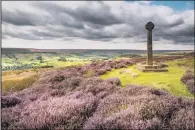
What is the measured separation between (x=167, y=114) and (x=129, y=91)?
3075 mm

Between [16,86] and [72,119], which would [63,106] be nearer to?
[72,119]

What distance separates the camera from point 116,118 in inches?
220

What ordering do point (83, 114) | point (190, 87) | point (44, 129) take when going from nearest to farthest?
point (44, 129), point (83, 114), point (190, 87)

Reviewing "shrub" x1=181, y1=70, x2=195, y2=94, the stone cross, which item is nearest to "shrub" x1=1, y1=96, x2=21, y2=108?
"shrub" x1=181, y1=70, x2=195, y2=94

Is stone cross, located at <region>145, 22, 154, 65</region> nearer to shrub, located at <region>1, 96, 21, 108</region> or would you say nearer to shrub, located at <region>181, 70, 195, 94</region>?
shrub, located at <region>181, 70, 195, 94</region>

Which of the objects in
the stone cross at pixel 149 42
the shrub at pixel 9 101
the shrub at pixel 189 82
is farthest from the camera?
the stone cross at pixel 149 42

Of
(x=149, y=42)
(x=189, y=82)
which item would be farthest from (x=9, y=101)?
(x=149, y=42)

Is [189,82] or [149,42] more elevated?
[149,42]

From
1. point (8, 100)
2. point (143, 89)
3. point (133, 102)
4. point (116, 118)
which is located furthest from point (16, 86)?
point (116, 118)

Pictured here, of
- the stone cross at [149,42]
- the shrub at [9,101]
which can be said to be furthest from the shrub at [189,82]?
the shrub at [9,101]

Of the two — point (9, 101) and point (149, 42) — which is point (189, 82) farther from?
point (149, 42)

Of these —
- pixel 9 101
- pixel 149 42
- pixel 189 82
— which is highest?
pixel 149 42

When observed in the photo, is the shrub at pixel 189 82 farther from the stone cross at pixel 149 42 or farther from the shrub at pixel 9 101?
the shrub at pixel 9 101

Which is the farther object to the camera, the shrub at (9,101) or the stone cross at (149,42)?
the stone cross at (149,42)
